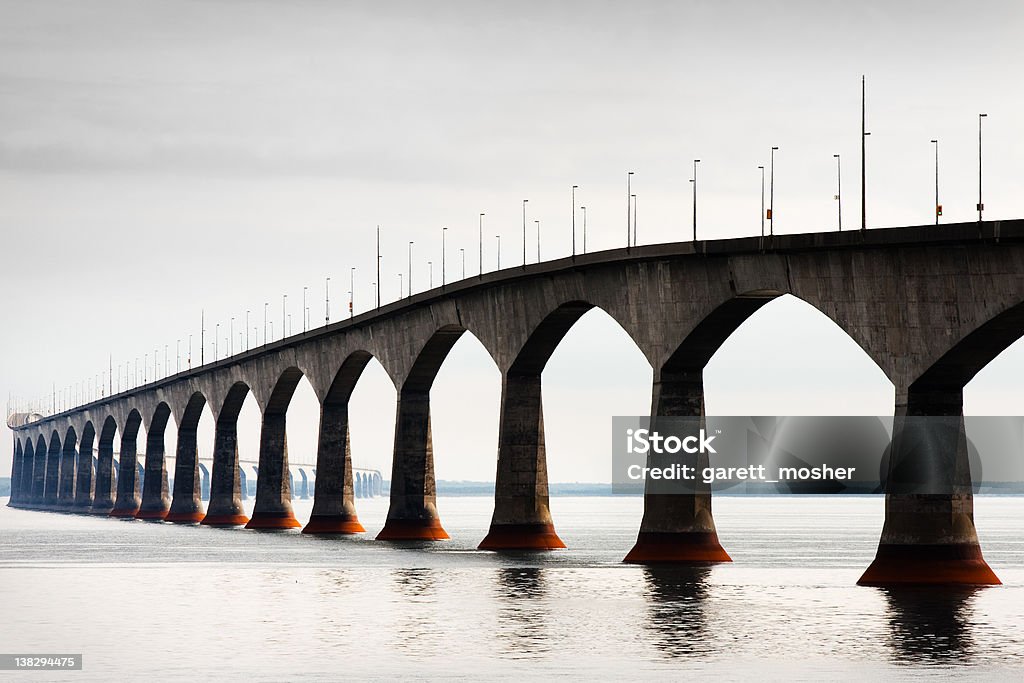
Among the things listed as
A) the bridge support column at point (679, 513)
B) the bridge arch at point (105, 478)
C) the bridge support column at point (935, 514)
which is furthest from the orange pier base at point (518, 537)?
the bridge arch at point (105, 478)

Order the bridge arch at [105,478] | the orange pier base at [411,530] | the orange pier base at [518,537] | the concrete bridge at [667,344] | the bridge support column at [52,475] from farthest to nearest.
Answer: the bridge support column at [52,475] → the bridge arch at [105,478] → the orange pier base at [411,530] → the orange pier base at [518,537] → the concrete bridge at [667,344]

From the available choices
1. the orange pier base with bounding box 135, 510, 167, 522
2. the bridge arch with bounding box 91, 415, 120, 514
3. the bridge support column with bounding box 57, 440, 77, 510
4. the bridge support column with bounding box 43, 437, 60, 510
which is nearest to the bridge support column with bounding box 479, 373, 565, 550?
the orange pier base with bounding box 135, 510, 167, 522

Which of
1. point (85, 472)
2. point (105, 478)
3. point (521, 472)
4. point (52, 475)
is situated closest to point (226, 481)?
point (105, 478)

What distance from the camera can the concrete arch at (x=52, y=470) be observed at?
191m

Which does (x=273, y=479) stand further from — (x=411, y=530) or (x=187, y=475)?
(x=411, y=530)

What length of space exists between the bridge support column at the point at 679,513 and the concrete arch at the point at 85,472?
409 ft

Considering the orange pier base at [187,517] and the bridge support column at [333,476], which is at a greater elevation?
the bridge support column at [333,476]

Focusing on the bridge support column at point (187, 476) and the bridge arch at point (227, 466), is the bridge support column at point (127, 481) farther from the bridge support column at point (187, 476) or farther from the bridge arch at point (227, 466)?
the bridge arch at point (227, 466)

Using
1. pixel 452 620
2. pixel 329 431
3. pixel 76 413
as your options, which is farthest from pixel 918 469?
pixel 76 413

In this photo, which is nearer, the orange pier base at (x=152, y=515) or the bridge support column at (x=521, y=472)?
the bridge support column at (x=521, y=472)

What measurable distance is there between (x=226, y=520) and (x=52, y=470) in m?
87.0

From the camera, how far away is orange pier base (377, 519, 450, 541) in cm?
8038

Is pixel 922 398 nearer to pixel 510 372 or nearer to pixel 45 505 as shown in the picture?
pixel 510 372

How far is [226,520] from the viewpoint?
115 meters
